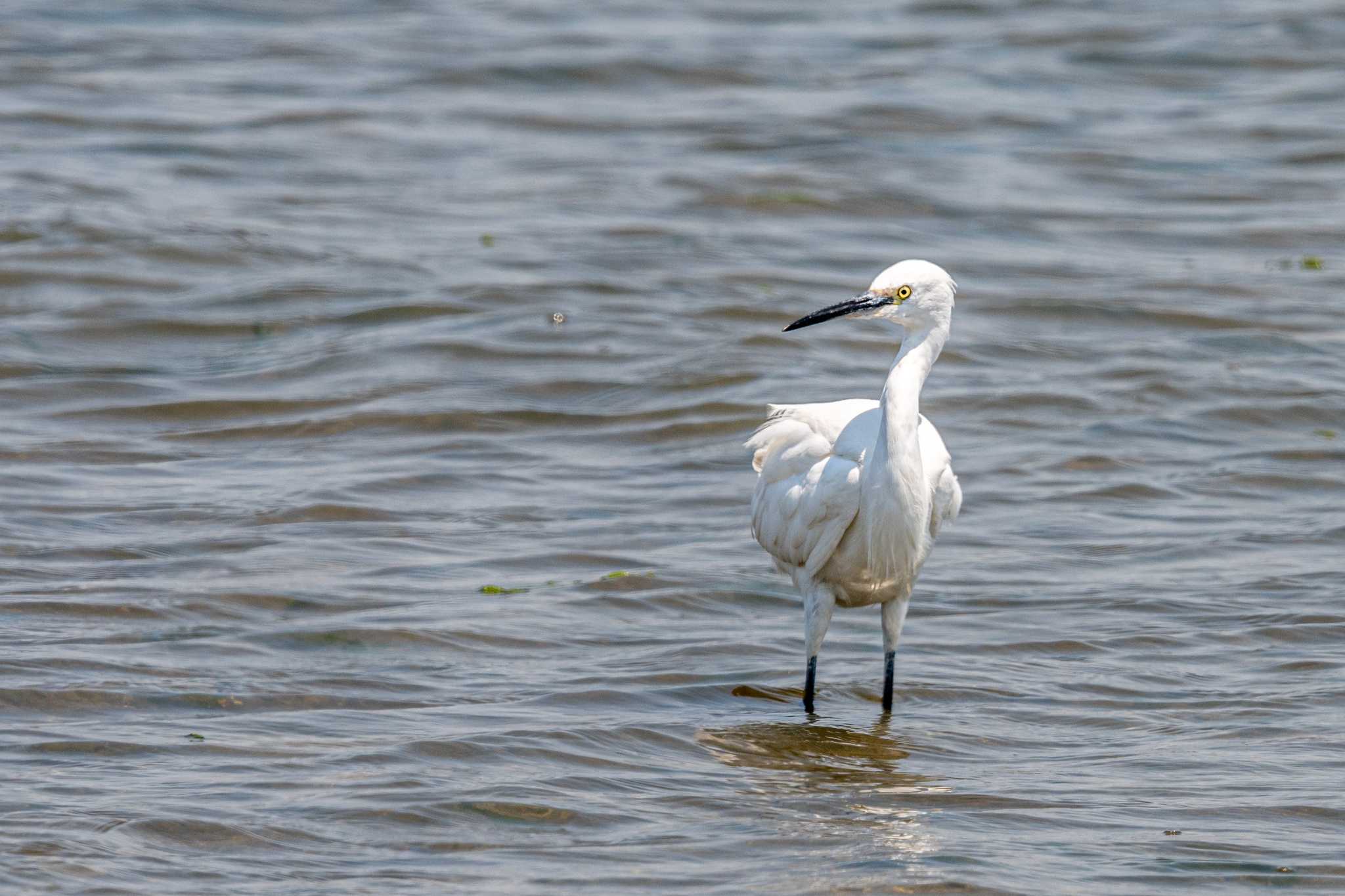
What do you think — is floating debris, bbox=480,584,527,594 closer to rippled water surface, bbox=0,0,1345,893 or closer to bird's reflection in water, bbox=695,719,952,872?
rippled water surface, bbox=0,0,1345,893

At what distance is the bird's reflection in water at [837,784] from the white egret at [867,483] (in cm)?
28

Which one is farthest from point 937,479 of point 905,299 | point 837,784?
point 837,784

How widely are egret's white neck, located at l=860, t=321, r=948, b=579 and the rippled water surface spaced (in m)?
0.64

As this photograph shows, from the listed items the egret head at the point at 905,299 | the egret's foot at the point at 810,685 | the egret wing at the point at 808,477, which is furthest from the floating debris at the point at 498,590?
the egret head at the point at 905,299

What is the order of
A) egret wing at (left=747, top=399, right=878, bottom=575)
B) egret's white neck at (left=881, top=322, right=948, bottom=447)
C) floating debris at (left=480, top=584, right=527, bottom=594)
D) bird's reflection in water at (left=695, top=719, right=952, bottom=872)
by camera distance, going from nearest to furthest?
1. bird's reflection in water at (left=695, top=719, right=952, bottom=872)
2. egret's white neck at (left=881, top=322, right=948, bottom=447)
3. egret wing at (left=747, top=399, right=878, bottom=575)
4. floating debris at (left=480, top=584, right=527, bottom=594)

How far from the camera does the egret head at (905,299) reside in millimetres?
5621

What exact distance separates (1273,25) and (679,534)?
13.1 metres

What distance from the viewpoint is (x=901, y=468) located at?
5648mm

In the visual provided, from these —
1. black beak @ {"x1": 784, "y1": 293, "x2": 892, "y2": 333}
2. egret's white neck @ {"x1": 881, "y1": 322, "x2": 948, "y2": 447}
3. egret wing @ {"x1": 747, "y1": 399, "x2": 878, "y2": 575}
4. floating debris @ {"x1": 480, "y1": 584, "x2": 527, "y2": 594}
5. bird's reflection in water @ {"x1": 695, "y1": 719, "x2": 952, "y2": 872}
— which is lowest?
bird's reflection in water @ {"x1": 695, "y1": 719, "x2": 952, "y2": 872}

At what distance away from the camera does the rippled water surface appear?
5.05m

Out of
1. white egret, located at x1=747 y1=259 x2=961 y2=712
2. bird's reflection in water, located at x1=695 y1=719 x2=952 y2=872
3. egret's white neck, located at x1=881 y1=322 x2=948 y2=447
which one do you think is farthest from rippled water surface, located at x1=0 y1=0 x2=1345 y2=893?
egret's white neck, located at x1=881 y1=322 x2=948 y2=447

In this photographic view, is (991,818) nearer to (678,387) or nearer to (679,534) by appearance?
(679,534)

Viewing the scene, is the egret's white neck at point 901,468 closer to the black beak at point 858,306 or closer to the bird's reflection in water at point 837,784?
the black beak at point 858,306

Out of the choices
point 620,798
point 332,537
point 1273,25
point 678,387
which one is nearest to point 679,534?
point 332,537
